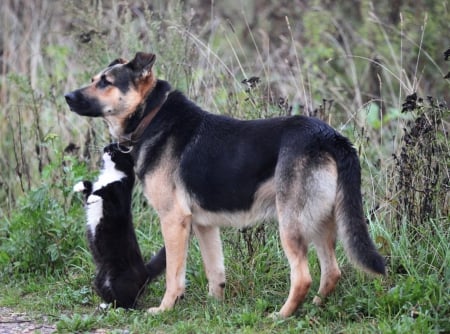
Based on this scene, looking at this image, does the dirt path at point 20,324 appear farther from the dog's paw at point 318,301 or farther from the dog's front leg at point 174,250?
the dog's paw at point 318,301

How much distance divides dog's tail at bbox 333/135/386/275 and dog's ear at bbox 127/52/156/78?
1514mm

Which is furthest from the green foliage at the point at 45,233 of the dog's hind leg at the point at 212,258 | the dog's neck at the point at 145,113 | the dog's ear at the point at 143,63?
→ the dog's hind leg at the point at 212,258

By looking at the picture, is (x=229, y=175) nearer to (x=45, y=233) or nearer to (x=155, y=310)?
(x=155, y=310)

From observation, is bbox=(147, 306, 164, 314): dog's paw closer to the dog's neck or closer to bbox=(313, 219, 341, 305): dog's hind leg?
bbox=(313, 219, 341, 305): dog's hind leg

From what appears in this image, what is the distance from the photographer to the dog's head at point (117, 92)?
207 inches

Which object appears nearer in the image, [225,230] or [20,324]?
[20,324]

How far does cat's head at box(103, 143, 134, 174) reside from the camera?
5.43 metres

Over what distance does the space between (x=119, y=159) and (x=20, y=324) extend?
1.37 m

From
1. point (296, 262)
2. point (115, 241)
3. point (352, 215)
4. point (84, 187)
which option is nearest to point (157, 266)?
point (115, 241)

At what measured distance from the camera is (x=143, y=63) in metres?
5.27

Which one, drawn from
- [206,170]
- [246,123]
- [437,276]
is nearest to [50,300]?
[206,170]

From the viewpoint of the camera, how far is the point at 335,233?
4.83m

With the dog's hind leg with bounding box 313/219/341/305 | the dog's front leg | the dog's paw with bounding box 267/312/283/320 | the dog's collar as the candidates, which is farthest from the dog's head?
the dog's paw with bounding box 267/312/283/320

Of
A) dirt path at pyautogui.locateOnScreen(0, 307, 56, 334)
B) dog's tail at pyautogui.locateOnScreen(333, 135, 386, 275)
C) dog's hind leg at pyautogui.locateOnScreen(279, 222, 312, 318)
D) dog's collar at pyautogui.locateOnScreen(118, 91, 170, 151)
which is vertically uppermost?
dog's collar at pyautogui.locateOnScreen(118, 91, 170, 151)
